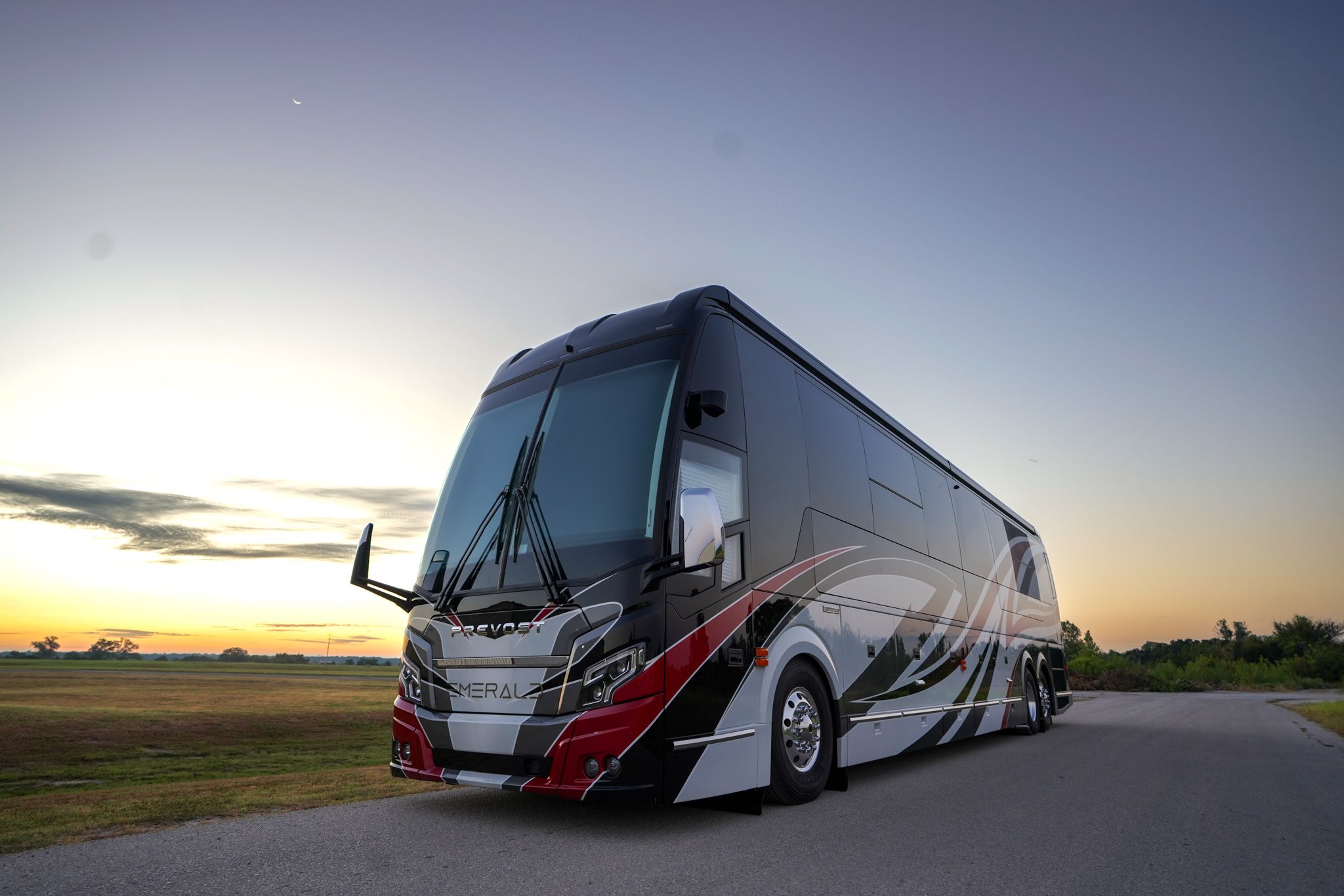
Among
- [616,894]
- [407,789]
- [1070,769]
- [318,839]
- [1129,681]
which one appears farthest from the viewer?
[1129,681]

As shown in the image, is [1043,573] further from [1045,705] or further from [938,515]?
[938,515]

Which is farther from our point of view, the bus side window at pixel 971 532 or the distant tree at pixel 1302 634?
the distant tree at pixel 1302 634

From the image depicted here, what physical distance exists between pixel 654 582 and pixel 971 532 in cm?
801

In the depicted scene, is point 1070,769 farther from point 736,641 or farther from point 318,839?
point 318,839

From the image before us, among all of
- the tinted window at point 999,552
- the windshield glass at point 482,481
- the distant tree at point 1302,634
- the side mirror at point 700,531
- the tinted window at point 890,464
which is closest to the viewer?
the side mirror at point 700,531

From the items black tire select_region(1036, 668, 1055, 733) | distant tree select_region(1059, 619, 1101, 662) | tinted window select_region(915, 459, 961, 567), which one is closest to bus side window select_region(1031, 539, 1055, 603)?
black tire select_region(1036, 668, 1055, 733)

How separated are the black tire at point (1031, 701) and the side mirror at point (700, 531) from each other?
1029 centimetres

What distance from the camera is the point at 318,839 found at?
4.34 meters

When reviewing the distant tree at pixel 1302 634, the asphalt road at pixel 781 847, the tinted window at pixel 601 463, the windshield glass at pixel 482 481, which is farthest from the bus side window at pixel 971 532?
the distant tree at pixel 1302 634

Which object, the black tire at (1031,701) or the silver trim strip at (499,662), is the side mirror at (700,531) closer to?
the silver trim strip at (499,662)

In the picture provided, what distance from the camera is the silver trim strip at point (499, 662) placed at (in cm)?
463

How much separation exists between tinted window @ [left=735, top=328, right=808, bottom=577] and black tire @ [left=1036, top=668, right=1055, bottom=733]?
9679mm

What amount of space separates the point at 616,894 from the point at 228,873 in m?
1.86

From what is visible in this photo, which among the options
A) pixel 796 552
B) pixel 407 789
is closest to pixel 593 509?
pixel 796 552
